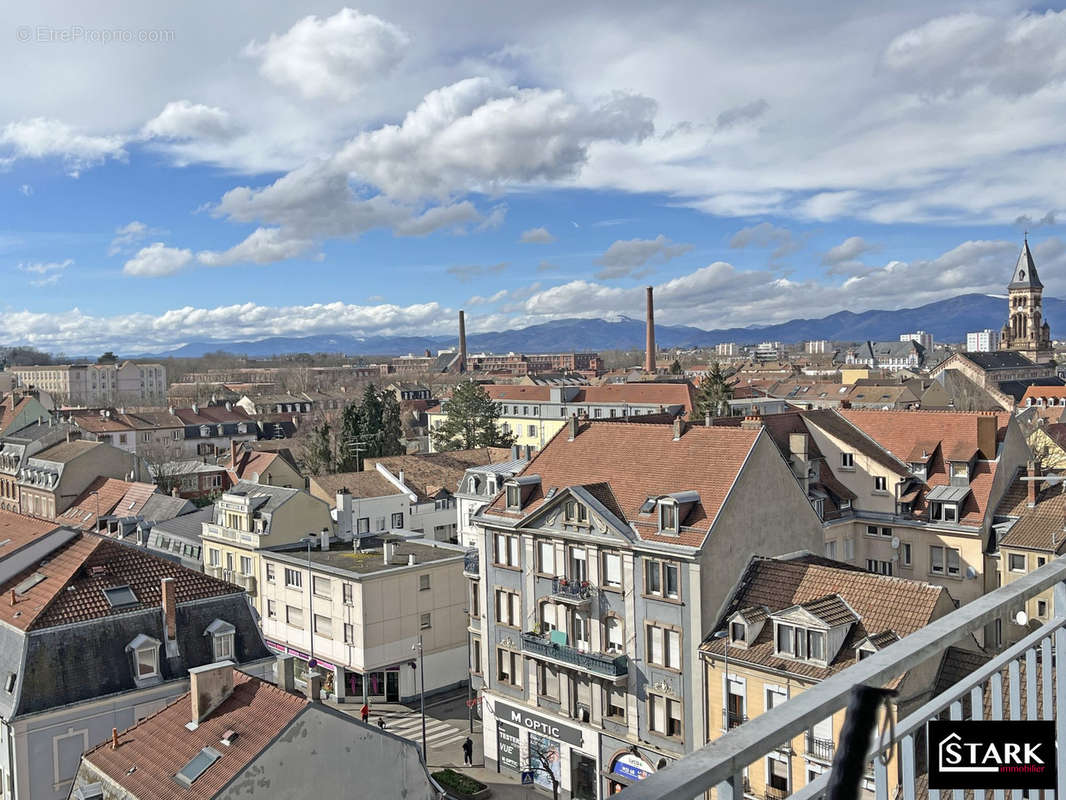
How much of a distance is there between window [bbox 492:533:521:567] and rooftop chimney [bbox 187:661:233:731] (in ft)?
36.4

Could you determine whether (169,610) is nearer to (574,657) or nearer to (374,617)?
(374,617)

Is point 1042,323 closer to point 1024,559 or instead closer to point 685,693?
point 1024,559

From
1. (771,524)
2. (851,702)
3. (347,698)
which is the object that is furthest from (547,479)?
(851,702)

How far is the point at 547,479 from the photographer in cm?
3123

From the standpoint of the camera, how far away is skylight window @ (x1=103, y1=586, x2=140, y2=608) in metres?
25.6

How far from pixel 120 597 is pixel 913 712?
2659cm

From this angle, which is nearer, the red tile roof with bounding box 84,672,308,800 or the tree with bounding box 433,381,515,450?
the red tile roof with bounding box 84,672,308,800

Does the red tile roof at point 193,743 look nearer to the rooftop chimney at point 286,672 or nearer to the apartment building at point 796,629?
the rooftop chimney at point 286,672

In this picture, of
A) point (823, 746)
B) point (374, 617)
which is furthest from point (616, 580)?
point (823, 746)

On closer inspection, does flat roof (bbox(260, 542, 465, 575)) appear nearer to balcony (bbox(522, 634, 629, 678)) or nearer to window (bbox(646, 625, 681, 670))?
balcony (bbox(522, 634, 629, 678))

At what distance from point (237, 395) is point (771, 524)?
133m

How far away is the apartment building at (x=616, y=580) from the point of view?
25531 mm

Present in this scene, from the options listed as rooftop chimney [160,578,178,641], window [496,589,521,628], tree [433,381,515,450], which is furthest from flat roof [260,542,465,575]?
tree [433,381,515,450]

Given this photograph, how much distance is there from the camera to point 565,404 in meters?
85.5
